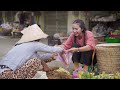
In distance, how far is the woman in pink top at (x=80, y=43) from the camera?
15.1 feet

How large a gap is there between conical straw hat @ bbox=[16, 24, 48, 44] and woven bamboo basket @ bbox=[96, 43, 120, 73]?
2.31ft

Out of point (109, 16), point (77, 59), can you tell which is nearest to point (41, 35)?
point (77, 59)

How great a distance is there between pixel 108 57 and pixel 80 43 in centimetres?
38

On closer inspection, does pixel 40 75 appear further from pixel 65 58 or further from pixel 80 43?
pixel 80 43

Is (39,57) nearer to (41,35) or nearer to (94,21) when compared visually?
(41,35)

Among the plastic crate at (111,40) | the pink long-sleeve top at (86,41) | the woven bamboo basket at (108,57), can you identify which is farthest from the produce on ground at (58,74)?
the plastic crate at (111,40)

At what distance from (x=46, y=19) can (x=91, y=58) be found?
735 mm

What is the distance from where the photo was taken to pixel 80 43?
4645 mm

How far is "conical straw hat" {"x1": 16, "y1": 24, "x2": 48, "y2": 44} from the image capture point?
4.55m

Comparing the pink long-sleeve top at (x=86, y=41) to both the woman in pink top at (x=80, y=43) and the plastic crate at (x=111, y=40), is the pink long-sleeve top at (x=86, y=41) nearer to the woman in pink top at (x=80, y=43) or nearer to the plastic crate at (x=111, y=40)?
the woman in pink top at (x=80, y=43)

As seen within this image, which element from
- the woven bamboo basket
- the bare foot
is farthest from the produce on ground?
the woven bamboo basket

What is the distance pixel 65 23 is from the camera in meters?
4.64
